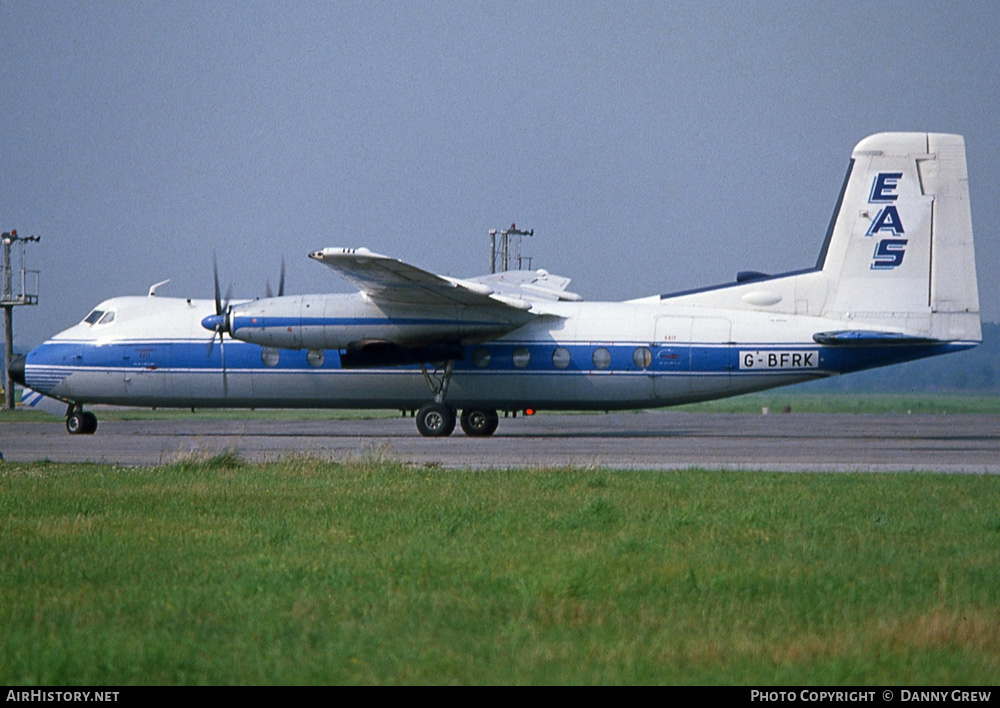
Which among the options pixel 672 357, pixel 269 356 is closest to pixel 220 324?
pixel 269 356

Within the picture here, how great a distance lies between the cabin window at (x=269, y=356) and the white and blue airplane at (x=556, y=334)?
0.20 ft

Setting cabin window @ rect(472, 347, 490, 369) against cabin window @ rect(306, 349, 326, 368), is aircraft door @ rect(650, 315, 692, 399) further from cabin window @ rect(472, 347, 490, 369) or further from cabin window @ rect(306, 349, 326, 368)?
cabin window @ rect(306, 349, 326, 368)

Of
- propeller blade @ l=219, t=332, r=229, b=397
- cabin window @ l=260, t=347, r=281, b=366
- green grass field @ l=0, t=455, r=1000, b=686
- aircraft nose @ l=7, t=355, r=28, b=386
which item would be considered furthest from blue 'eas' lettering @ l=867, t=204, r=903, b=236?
aircraft nose @ l=7, t=355, r=28, b=386

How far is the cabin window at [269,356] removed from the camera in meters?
29.8

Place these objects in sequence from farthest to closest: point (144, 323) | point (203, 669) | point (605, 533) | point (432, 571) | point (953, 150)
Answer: point (144, 323), point (953, 150), point (605, 533), point (432, 571), point (203, 669)

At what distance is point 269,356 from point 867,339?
1579cm

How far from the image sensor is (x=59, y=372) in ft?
103

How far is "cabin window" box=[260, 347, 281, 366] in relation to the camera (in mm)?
29781

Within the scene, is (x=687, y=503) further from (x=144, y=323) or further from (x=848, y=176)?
(x=144, y=323)

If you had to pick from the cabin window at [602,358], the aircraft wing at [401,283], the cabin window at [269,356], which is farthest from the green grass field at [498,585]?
the cabin window at [269,356]

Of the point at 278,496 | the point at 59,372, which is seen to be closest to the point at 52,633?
the point at 278,496

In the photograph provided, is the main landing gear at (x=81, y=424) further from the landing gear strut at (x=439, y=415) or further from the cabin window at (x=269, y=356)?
the landing gear strut at (x=439, y=415)

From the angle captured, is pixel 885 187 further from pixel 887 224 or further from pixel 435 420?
pixel 435 420

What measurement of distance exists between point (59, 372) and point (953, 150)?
82.2ft
